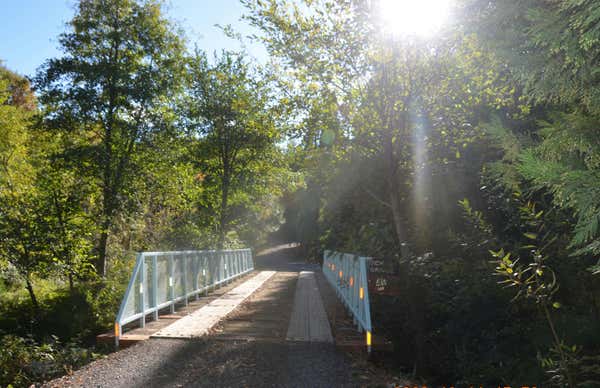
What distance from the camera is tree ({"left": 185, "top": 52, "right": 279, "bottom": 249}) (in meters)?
23.0

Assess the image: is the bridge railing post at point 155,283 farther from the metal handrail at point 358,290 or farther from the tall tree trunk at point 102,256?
the tall tree trunk at point 102,256

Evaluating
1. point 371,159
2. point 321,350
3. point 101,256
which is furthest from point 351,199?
point 101,256

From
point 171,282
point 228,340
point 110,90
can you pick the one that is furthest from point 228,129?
point 228,340

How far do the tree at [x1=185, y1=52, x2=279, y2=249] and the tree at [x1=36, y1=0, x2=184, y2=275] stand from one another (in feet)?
20.4

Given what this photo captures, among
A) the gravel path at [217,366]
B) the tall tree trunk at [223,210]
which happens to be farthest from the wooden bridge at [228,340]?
the tall tree trunk at [223,210]

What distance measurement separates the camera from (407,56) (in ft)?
28.4

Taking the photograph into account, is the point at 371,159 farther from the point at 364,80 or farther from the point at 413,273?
the point at 413,273

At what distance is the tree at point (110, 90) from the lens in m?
14.8

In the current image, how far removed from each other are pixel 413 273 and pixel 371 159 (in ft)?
7.96

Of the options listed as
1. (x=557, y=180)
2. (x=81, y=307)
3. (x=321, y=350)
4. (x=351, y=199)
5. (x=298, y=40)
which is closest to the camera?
(x=557, y=180)

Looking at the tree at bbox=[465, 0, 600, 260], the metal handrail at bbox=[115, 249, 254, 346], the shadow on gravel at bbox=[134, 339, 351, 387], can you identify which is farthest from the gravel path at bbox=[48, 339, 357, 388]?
the tree at bbox=[465, 0, 600, 260]

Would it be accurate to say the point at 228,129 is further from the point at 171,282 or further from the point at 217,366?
the point at 217,366

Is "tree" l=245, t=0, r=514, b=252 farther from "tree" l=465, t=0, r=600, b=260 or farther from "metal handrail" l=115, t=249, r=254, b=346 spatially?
"tree" l=465, t=0, r=600, b=260

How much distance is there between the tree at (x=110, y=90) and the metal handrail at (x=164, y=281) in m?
3.65
